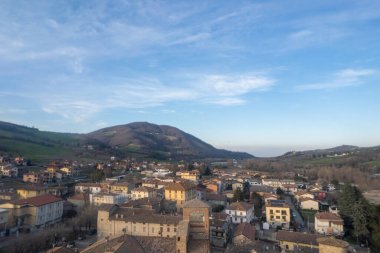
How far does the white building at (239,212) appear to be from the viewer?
44.8 metres

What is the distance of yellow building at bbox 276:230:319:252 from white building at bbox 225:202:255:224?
1048 cm

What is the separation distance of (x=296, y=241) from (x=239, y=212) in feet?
42.2

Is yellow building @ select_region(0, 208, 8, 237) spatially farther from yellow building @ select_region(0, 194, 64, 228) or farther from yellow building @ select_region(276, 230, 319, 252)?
yellow building @ select_region(276, 230, 319, 252)

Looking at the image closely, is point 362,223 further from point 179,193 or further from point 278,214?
point 179,193

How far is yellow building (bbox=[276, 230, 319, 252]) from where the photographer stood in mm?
32219

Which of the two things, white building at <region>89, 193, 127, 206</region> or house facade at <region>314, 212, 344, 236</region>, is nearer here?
house facade at <region>314, 212, 344, 236</region>

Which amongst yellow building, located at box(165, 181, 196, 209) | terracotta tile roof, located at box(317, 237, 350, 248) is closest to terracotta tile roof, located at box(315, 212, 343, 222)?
terracotta tile roof, located at box(317, 237, 350, 248)

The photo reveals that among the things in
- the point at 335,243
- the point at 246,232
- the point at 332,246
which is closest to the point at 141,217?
the point at 246,232

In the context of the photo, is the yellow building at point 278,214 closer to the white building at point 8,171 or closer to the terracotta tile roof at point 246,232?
the terracotta tile roof at point 246,232

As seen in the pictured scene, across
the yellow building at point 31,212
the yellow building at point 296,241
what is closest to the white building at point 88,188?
the yellow building at point 31,212

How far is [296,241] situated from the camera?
32906 millimetres

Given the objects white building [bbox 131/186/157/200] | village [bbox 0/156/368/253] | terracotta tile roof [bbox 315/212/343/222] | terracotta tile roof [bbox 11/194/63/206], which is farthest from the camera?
white building [bbox 131/186/157/200]

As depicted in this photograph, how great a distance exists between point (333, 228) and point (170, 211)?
67.0 ft

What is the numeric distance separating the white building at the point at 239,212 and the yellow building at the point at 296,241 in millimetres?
10485
